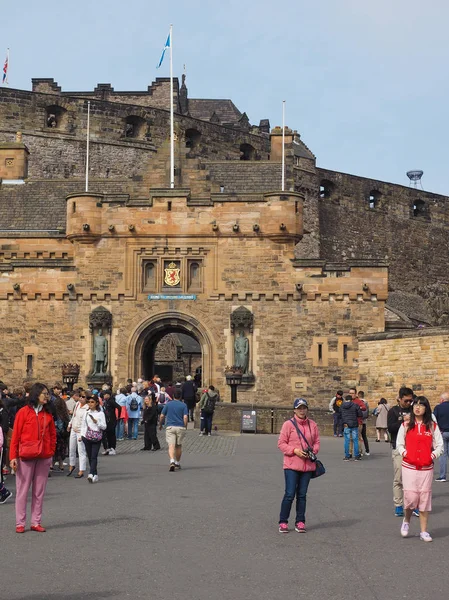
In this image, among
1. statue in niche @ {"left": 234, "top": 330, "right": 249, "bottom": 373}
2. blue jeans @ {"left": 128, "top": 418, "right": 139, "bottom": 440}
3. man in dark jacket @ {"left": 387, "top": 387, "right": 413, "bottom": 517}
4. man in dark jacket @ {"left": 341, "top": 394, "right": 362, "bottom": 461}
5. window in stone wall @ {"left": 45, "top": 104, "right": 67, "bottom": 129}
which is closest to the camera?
man in dark jacket @ {"left": 387, "top": 387, "right": 413, "bottom": 517}

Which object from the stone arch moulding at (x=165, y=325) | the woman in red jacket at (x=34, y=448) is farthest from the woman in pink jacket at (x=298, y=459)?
the stone arch moulding at (x=165, y=325)

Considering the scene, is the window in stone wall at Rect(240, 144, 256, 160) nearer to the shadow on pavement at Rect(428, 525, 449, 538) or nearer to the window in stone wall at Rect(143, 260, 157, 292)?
the window in stone wall at Rect(143, 260, 157, 292)

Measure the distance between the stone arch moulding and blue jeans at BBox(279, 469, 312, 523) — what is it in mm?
20638

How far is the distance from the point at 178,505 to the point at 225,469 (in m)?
4.54

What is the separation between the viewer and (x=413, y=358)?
29578 mm

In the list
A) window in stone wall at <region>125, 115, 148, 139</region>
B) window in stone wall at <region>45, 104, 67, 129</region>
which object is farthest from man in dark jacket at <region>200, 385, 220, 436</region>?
window in stone wall at <region>125, 115, 148, 139</region>

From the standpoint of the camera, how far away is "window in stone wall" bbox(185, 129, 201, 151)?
168 ft

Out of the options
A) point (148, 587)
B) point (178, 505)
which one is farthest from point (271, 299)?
point (148, 587)

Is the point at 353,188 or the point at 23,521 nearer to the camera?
the point at 23,521

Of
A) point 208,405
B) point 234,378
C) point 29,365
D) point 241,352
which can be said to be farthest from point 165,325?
point 208,405

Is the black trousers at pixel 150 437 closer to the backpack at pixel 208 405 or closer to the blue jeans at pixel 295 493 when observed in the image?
the backpack at pixel 208 405

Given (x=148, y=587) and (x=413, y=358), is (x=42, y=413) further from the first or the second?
(x=413, y=358)

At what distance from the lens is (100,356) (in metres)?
31.9

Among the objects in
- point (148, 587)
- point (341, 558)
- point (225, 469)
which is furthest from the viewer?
point (225, 469)
